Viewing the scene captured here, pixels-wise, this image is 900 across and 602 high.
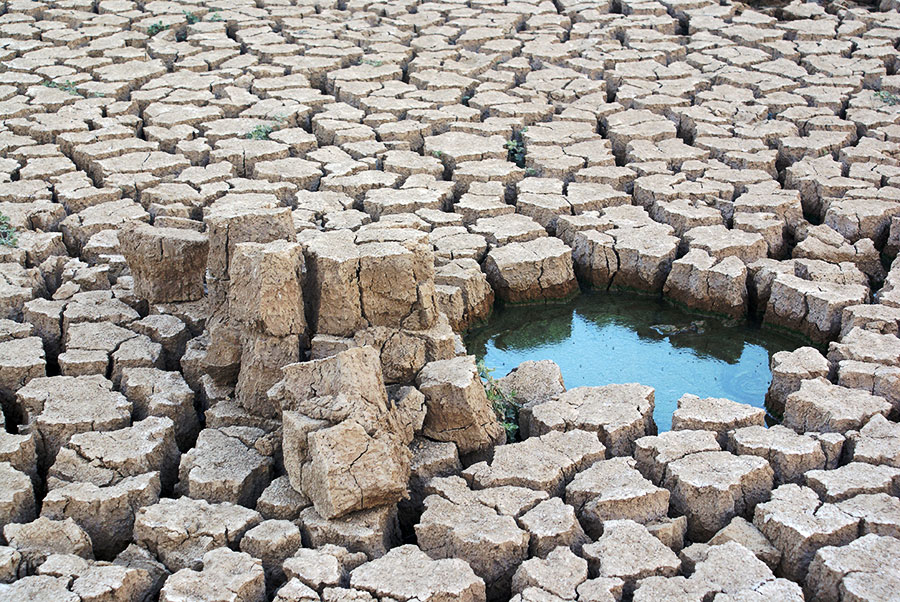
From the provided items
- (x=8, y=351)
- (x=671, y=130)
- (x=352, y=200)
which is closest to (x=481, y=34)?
(x=671, y=130)

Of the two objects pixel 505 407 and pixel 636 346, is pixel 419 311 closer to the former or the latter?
pixel 505 407

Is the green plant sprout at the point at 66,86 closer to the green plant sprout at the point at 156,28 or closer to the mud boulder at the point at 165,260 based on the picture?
the green plant sprout at the point at 156,28

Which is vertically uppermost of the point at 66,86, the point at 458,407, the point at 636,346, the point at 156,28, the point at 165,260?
the point at 156,28

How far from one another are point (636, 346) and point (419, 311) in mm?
1686

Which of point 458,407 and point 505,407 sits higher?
point 458,407

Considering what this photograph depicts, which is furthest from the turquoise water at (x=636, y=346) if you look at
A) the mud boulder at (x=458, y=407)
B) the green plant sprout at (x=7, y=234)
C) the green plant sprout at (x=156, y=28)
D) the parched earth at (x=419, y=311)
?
the green plant sprout at (x=156, y=28)

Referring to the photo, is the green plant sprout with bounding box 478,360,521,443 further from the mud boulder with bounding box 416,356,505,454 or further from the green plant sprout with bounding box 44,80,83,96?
the green plant sprout with bounding box 44,80,83,96

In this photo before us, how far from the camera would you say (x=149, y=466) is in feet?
12.1

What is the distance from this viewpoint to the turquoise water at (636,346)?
4934 millimetres

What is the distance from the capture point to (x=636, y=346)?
5250 millimetres

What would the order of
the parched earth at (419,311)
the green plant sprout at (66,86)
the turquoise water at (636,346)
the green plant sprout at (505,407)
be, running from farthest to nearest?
the green plant sprout at (66,86) → the turquoise water at (636,346) → the green plant sprout at (505,407) → the parched earth at (419,311)

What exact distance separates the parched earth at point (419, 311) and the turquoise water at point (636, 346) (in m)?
0.13

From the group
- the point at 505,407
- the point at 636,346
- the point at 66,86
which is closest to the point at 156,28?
the point at 66,86

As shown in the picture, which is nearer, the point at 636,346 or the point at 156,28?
the point at 636,346
